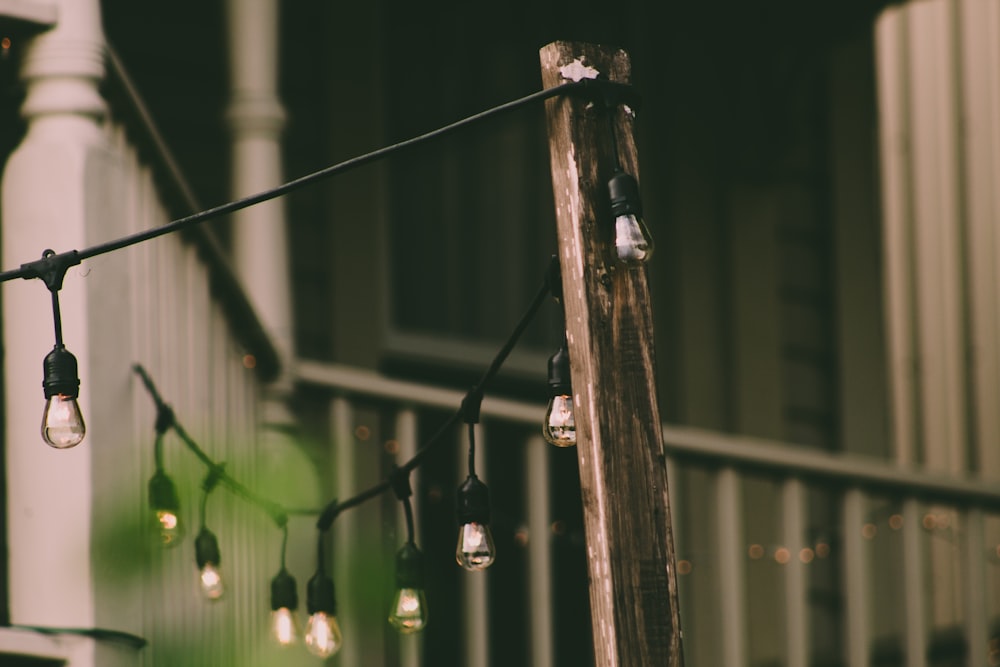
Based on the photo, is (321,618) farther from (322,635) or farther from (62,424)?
(62,424)

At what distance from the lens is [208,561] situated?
2857 millimetres

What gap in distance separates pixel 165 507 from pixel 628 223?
3.44ft

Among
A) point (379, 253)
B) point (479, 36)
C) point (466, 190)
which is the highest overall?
point (479, 36)

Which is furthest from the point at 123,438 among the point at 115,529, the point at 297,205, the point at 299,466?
the point at 297,205

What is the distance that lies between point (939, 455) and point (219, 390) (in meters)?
3.96

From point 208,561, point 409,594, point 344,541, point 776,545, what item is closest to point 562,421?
point 409,594

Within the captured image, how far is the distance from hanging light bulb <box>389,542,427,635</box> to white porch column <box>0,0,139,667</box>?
46 centimetres

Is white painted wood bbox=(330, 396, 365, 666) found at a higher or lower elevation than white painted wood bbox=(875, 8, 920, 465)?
lower

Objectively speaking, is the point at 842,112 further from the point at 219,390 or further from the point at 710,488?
the point at 219,390

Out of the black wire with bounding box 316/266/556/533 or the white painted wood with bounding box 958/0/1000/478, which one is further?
the white painted wood with bounding box 958/0/1000/478

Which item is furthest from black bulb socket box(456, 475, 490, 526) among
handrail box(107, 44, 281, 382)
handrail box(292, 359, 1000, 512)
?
handrail box(292, 359, 1000, 512)

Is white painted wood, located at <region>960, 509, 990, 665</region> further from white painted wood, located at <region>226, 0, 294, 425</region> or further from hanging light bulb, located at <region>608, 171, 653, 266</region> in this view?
hanging light bulb, located at <region>608, 171, 653, 266</region>

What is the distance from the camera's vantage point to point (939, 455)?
6383 mm

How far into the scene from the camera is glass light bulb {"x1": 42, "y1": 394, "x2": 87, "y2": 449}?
7.06ft
